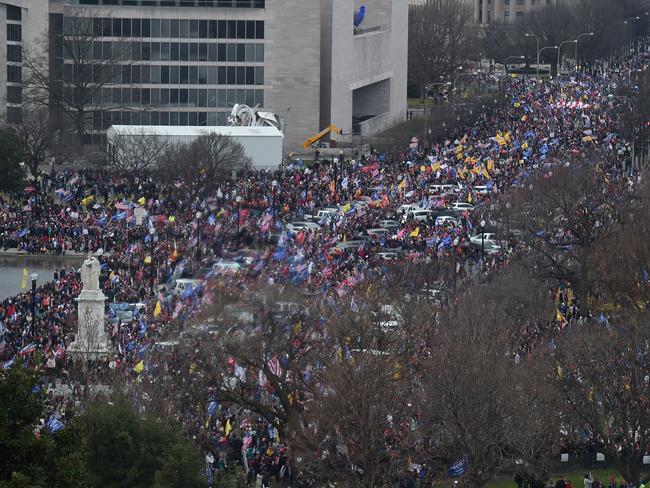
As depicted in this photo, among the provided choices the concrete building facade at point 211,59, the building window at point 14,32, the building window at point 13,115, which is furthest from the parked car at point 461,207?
the building window at point 14,32

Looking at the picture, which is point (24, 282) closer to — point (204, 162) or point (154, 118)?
point (204, 162)

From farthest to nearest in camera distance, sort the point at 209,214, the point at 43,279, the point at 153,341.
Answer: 1. the point at 209,214
2. the point at 43,279
3. the point at 153,341

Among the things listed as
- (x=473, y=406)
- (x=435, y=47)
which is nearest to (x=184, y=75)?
(x=435, y=47)

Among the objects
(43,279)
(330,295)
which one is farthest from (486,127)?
(330,295)

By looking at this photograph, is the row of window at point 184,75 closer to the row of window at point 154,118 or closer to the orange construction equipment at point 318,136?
the row of window at point 154,118

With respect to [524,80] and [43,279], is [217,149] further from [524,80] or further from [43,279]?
[524,80]

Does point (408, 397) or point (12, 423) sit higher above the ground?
point (12, 423)
